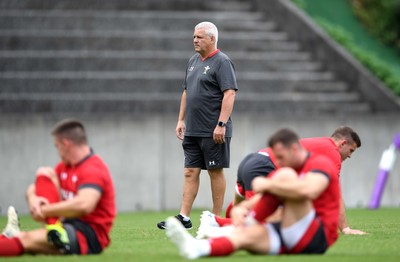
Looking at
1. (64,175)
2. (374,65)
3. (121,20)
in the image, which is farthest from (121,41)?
(64,175)

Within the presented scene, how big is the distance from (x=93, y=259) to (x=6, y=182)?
1042cm

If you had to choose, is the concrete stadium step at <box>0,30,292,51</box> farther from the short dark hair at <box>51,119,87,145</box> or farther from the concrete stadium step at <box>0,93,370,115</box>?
the short dark hair at <box>51,119,87,145</box>

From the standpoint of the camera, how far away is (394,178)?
63.0ft

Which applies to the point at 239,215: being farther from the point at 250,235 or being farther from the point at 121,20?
the point at 121,20

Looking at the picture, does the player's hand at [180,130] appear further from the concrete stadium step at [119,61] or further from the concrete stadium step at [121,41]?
the concrete stadium step at [121,41]

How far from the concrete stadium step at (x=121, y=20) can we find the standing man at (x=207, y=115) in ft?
38.1

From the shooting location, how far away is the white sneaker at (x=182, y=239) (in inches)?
285

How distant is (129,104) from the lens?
67.1ft

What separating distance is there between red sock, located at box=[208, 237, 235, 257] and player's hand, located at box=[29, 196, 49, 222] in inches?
51.6

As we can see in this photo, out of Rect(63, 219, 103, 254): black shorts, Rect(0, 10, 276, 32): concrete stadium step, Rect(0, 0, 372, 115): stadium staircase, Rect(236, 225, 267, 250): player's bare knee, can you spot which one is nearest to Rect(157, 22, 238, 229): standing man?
Rect(63, 219, 103, 254): black shorts

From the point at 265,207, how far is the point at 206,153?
3589mm

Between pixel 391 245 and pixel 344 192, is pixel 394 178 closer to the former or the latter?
pixel 344 192

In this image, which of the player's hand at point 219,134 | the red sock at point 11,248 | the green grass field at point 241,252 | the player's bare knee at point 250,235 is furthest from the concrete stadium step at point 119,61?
the player's bare knee at point 250,235

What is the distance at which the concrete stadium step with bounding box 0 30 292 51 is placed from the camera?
21.7 meters
